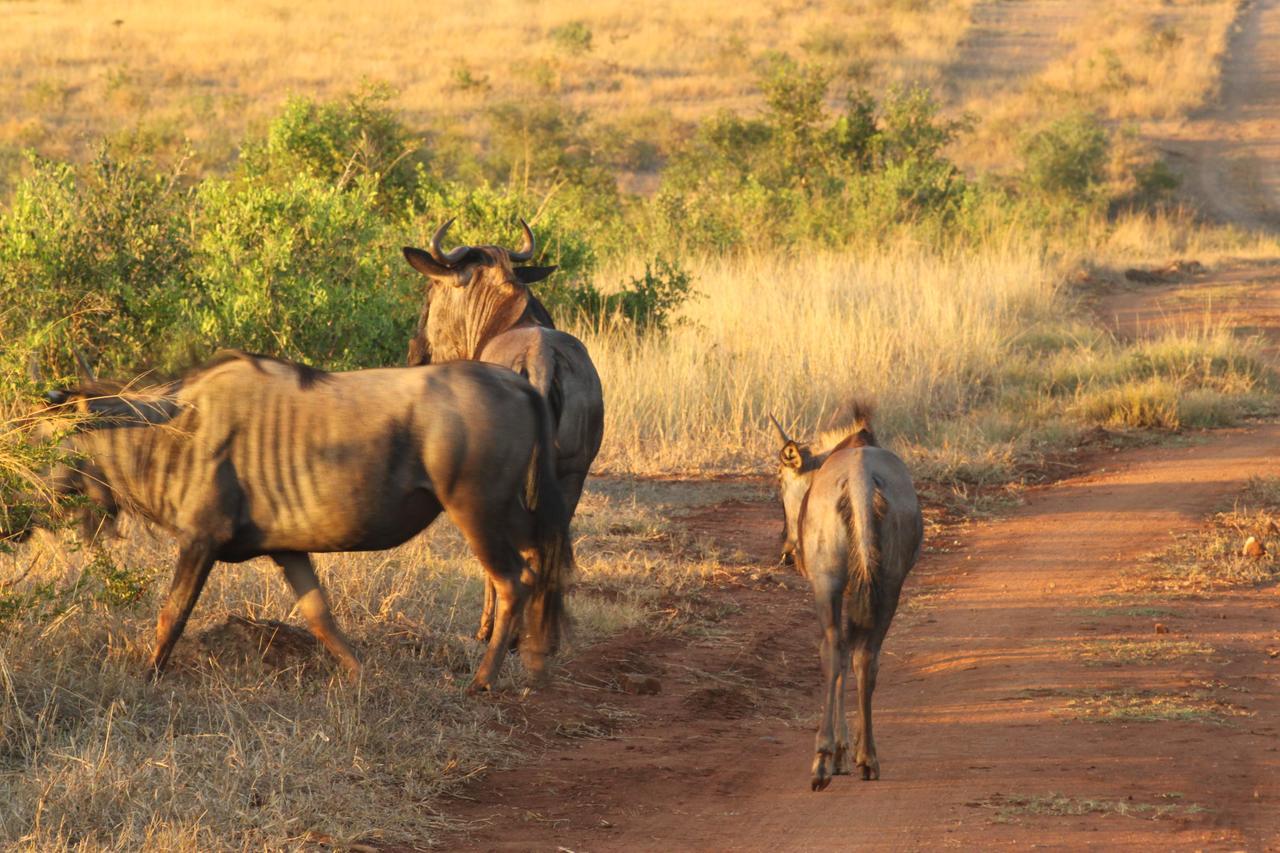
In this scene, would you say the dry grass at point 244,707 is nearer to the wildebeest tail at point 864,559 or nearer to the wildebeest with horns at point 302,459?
the wildebeest with horns at point 302,459

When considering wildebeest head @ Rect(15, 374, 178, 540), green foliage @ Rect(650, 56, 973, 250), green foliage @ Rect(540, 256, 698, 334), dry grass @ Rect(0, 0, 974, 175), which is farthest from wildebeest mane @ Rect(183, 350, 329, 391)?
dry grass @ Rect(0, 0, 974, 175)

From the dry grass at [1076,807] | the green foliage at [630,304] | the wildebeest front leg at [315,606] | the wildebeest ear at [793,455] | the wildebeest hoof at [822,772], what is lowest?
the green foliage at [630,304]

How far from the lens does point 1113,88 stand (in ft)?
132

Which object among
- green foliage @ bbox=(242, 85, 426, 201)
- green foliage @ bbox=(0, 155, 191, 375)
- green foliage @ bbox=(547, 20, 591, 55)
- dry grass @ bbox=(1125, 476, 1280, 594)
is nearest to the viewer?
green foliage @ bbox=(0, 155, 191, 375)

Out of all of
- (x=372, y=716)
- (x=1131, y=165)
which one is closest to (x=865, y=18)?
(x=1131, y=165)

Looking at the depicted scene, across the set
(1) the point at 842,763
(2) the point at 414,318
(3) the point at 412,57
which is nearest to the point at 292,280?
(2) the point at 414,318

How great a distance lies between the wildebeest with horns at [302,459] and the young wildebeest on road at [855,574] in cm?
110

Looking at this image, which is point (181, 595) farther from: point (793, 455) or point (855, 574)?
point (855, 574)

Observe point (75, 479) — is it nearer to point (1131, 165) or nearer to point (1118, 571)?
point (1118, 571)

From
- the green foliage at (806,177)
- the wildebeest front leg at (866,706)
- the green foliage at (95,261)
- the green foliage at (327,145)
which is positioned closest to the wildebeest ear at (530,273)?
the green foliage at (95,261)

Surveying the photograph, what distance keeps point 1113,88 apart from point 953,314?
95.9 ft

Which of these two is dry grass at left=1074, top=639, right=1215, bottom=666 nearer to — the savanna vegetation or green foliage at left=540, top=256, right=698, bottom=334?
the savanna vegetation

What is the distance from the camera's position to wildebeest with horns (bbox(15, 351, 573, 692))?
5.18 meters

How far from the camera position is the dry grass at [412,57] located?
31.8m
